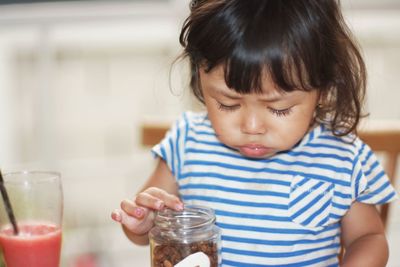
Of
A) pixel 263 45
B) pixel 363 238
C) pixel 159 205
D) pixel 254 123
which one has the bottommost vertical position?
pixel 363 238

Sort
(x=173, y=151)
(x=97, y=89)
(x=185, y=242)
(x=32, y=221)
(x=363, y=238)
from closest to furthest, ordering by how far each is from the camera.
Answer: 1. (x=185, y=242)
2. (x=32, y=221)
3. (x=363, y=238)
4. (x=173, y=151)
5. (x=97, y=89)

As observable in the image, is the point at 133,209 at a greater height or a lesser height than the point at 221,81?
lesser

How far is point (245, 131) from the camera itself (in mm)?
978

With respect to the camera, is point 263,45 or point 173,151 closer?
point 263,45

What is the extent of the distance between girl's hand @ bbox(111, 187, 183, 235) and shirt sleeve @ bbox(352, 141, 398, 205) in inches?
13.9

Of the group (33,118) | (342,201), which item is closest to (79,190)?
(33,118)

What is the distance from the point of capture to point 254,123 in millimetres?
962

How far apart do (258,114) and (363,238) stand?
1.09ft

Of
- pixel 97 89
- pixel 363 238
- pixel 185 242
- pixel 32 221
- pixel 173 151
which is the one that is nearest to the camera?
pixel 185 242

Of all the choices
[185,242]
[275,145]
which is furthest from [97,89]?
[185,242]

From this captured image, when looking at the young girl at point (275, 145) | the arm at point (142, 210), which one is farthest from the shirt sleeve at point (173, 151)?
the arm at point (142, 210)

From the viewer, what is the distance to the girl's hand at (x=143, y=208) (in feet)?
3.15

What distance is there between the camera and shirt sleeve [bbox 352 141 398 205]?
113 cm

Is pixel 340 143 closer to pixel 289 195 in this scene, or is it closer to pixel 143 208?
pixel 289 195
